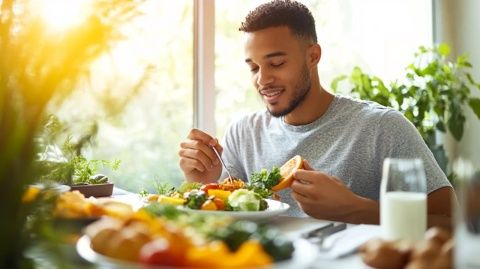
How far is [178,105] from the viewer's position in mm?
3057

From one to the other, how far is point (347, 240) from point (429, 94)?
8.59ft

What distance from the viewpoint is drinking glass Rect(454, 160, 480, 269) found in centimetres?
80

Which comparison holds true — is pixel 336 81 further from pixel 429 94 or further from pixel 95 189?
pixel 95 189

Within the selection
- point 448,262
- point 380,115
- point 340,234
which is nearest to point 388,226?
point 340,234

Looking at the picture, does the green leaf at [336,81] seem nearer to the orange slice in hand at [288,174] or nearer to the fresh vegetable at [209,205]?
the orange slice in hand at [288,174]

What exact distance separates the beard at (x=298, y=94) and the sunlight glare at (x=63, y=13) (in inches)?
56.6

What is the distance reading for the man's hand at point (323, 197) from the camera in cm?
154

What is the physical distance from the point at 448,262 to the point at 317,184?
67 centimetres

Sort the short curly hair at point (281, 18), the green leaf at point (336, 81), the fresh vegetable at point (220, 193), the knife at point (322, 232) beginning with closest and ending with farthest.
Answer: the knife at point (322, 232) < the fresh vegetable at point (220, 193) < the short curly hair at point (281, 18) < the green leaf at point (336, 81)

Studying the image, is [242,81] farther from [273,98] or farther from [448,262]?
[448,262]

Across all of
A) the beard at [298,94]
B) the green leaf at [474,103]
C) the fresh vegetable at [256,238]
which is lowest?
the fresh vegetable at [256,238]

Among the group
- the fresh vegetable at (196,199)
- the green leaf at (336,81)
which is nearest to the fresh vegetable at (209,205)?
the fresh vegetable at (196,199)

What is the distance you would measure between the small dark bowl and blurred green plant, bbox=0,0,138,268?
1.00 metres

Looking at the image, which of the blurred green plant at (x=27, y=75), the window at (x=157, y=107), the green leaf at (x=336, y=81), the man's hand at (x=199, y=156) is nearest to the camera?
the blurred green plant at (x=27, y=75)
